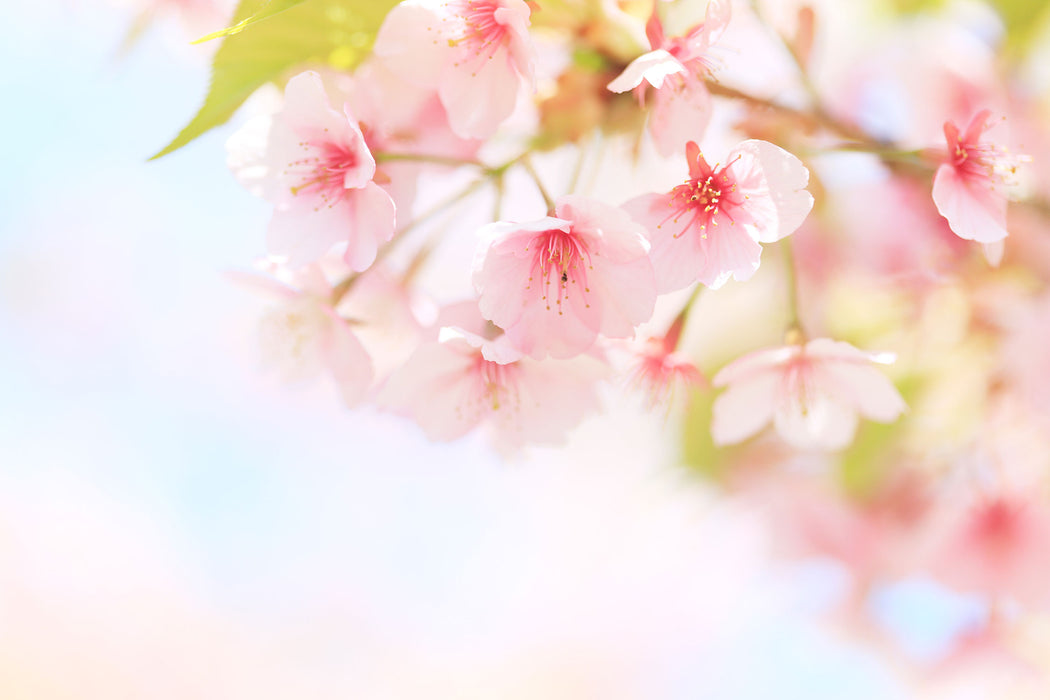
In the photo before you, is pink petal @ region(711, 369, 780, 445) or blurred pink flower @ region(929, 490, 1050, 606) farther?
blurred pink flower @ region(929, 490, 1050, 606)

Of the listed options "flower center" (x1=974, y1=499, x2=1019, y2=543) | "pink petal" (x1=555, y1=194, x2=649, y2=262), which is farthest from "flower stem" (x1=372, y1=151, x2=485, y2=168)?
"flower center" (x1=974, y1=499, x2=1019, y2=543)

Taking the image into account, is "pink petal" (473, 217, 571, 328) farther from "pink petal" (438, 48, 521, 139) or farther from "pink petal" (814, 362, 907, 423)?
"pink petal" (814, 362, 907, 423)

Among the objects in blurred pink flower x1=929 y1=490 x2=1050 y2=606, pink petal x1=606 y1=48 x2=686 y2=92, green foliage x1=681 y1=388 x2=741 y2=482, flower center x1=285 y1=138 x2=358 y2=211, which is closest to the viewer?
pink petal x1=606 y1=48 x2=686 y2=92

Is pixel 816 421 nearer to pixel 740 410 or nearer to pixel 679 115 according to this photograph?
pixel 740 410

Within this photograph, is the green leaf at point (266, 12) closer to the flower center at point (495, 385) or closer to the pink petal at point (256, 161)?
the pink petal at point (256, 161)

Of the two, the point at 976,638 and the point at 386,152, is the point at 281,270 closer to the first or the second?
the point at 386,152
